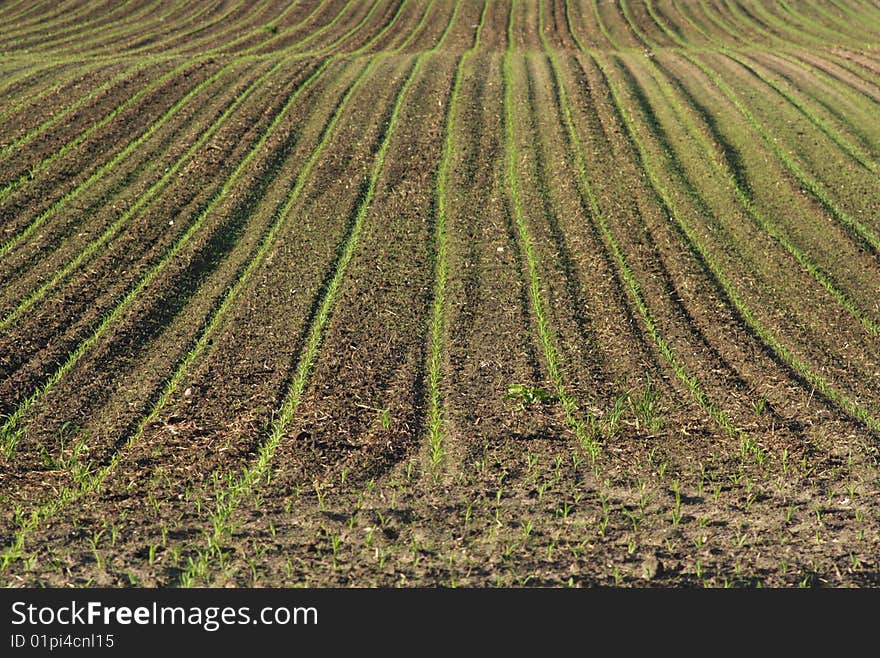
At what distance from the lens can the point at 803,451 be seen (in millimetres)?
8391

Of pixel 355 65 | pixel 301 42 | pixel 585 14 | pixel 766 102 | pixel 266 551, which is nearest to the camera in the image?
pixel 266 551

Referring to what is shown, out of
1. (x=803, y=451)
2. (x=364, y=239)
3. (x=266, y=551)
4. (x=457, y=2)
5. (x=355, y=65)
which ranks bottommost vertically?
(x=803, y=451)

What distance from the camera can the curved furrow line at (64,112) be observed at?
642 inches

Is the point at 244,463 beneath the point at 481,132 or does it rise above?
beneath

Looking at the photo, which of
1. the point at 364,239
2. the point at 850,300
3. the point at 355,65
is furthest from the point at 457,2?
the point at 850,300

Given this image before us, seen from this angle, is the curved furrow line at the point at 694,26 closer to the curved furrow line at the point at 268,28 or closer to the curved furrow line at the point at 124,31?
the curved furrow line at the point at 268,28

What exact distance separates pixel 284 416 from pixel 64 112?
1354cm

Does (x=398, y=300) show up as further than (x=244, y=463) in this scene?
Yes

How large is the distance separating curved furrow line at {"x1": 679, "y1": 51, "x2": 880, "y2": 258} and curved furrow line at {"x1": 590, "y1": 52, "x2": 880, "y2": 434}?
3.10 meters

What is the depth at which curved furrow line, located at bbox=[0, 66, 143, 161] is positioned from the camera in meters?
16.3

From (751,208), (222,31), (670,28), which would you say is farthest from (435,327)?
(670,28)

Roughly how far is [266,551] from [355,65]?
19.8 meters

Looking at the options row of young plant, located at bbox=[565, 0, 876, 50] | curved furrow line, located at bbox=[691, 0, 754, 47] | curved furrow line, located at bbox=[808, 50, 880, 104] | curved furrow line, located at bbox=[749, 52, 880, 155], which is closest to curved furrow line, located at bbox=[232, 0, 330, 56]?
row of young plant, located at bbox=[565, 0, 876, 50]

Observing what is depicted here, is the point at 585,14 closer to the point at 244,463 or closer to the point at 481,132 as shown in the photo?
the point at 481,132
